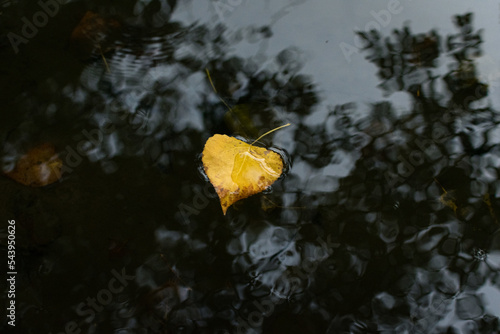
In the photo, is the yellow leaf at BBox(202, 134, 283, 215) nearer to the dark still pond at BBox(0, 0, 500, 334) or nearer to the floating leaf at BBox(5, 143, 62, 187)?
the dark still pond at BBox(0, 0, 500, 334)

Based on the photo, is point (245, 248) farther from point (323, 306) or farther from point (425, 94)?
point (425, 94)

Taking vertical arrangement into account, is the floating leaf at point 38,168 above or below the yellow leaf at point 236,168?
above

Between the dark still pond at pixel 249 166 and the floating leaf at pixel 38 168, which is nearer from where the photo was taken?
the dark still pond at pixel 249 166

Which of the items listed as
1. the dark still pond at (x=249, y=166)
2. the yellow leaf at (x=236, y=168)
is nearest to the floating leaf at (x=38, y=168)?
the dark still pond at (x=249, y=166)

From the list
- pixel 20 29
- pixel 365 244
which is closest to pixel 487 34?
pixel 365 244

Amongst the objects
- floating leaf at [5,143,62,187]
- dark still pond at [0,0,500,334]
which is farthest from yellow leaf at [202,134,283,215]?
floating leaf at [5,143,62,187]

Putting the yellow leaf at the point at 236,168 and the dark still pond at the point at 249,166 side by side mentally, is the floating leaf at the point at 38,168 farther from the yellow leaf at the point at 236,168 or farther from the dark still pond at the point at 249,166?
the yellow leaf at the point at 236,168

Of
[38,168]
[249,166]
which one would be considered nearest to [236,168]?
[249,166]

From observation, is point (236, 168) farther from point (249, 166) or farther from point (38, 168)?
point (38, 168)
